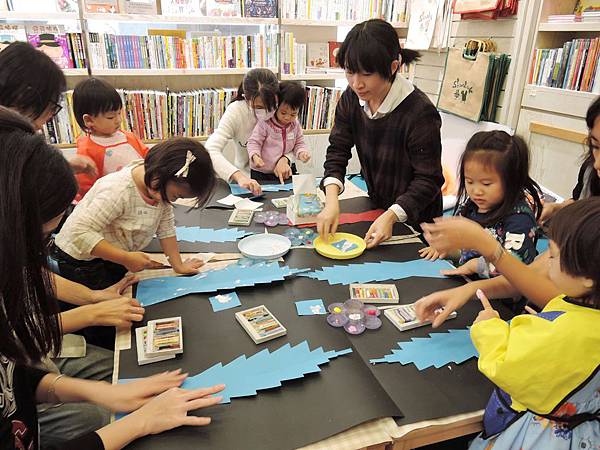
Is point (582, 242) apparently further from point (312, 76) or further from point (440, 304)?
point (312, 76)

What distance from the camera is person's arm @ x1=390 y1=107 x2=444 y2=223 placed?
164 cm

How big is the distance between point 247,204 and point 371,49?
0.82 metres

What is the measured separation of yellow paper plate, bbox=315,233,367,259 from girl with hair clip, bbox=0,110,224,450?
0.68 metres

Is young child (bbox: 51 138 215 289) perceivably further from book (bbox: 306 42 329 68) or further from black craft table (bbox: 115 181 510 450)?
book (bbox: 306 42 329 68)

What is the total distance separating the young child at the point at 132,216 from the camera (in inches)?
52.4

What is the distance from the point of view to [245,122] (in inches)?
98.8

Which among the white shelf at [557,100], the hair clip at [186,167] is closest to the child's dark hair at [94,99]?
the hair clip at [186,167]

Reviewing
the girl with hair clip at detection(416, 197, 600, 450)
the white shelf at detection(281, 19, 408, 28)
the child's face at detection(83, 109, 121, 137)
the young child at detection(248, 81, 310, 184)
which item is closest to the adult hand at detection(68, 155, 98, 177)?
the child's face at detection(83, 109, 121, 137)

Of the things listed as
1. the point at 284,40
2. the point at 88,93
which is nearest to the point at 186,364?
the point at 88,93

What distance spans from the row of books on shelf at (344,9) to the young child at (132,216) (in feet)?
7.96

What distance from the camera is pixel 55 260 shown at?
148 cm

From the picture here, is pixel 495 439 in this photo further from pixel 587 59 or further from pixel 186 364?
pixel 587 59

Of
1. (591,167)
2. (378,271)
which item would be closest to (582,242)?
(378,271)

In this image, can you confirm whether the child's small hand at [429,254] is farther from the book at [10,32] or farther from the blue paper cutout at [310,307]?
the book at [10,32]
